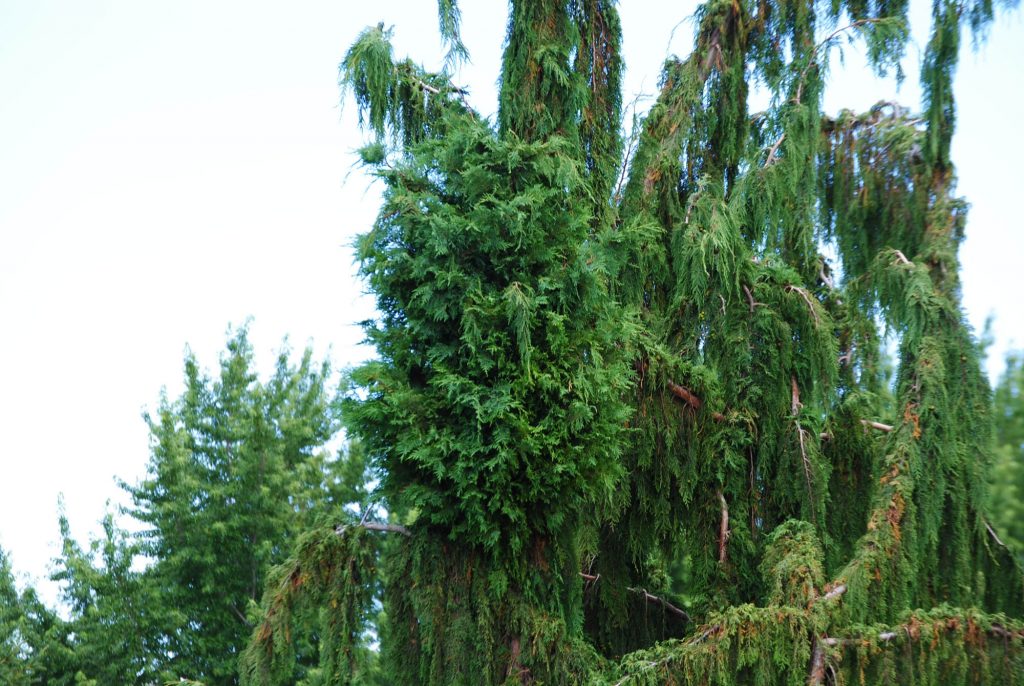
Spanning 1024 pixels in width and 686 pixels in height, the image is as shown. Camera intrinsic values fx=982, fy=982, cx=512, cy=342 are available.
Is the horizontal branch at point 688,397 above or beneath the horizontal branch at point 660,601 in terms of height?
above

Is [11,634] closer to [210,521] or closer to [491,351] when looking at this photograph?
[210,521]

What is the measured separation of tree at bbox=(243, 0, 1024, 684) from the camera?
486 cm

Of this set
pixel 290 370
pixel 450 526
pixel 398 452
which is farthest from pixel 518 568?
pixel 290 370

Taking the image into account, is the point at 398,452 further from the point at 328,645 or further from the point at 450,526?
the point at 328,645

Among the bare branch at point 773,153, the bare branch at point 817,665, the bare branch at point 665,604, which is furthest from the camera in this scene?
the bare branch at point 665,604

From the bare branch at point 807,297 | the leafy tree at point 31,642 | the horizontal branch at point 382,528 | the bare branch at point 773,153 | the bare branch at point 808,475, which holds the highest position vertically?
the bare branch at point 773,153

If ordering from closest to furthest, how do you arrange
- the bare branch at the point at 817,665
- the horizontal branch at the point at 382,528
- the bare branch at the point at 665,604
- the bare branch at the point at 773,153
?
the bare branch at the point at 817,665, the horizontal branch at the point at 382,528, the bare branch at the point at 773,153, the bare branch at the point at 665,604

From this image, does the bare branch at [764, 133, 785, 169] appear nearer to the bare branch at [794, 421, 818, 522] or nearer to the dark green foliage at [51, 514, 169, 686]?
the bare branch at [794, 421, 818, 522]

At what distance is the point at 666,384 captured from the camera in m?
6.52

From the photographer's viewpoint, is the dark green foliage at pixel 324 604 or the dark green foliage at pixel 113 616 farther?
the dark green foliage at pixel 113 616

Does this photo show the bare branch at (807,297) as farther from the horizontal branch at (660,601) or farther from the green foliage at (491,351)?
the horizontal branch at (660,601)

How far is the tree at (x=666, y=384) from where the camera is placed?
4863 millimetres

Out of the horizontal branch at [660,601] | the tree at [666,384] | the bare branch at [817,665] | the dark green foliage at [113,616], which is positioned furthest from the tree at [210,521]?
the bare branch at [817,665]

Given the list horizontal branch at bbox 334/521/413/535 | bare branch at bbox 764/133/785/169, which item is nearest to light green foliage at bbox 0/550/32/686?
horizontal branch at bbox 334/521/413/535
